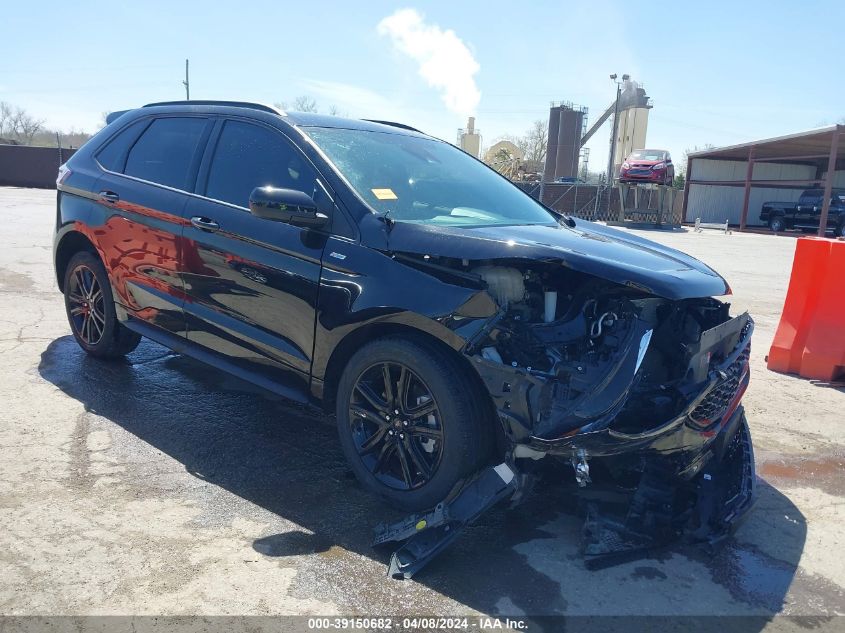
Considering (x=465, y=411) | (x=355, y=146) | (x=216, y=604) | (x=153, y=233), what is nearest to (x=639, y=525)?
(x=465, y=411)

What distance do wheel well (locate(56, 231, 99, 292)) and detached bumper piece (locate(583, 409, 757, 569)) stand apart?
3.99 meters

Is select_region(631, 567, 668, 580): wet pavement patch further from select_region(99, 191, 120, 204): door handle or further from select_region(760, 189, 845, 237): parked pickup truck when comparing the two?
select_region(760, 189, 845, 237): parked pickup truck

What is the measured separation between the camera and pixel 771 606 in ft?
8.84

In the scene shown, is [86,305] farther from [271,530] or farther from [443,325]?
[443,325]

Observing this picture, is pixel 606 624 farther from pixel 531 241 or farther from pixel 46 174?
pixel 46 174

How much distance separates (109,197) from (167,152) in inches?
22.9

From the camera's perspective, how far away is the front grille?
293 cm

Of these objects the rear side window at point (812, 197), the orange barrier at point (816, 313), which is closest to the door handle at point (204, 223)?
the orange barrier at point (816, 313)

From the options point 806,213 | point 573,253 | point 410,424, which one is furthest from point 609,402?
point 806,213

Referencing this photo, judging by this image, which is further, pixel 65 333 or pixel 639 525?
pixel 65 333

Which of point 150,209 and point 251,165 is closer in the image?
point 251,165

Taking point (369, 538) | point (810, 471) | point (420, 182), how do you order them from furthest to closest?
point (810, 471)
point (420, 182)
point (369, 538)

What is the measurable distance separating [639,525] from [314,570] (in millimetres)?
1434

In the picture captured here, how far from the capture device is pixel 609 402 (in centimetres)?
268
